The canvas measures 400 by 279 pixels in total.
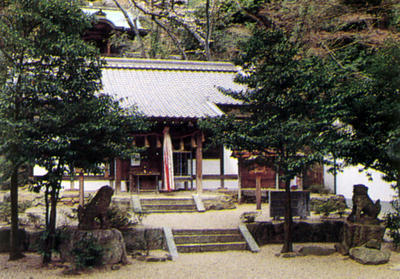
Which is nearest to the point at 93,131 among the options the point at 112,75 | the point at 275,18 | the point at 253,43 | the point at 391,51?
the point at 253,43

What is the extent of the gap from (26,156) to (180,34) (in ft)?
71.6

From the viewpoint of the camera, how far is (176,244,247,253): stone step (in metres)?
10.6

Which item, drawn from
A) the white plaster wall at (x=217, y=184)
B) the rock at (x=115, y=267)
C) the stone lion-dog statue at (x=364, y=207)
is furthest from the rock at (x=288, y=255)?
the white plaster wall at (x=217, y=184)

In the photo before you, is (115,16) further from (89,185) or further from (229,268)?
(229,268)

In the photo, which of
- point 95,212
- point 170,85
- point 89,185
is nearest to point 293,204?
point 95,212

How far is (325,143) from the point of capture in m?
9.55

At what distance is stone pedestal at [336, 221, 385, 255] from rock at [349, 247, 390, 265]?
0.31m

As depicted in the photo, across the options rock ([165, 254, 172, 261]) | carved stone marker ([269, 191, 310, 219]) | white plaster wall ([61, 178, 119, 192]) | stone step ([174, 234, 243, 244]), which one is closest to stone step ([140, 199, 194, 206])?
white plaster wall ([61, 178, 119, 192])

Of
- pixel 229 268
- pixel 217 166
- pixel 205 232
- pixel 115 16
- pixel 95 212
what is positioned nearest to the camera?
pixel 229 268

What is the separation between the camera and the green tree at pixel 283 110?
977cm

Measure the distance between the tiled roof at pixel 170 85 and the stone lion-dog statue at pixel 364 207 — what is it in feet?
23.4

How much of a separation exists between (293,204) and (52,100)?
744cm

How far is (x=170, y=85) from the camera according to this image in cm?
2038

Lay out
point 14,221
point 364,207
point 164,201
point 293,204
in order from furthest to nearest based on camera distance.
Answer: point 164,201 < point 293,204 < point 364,207 < point 14,221
